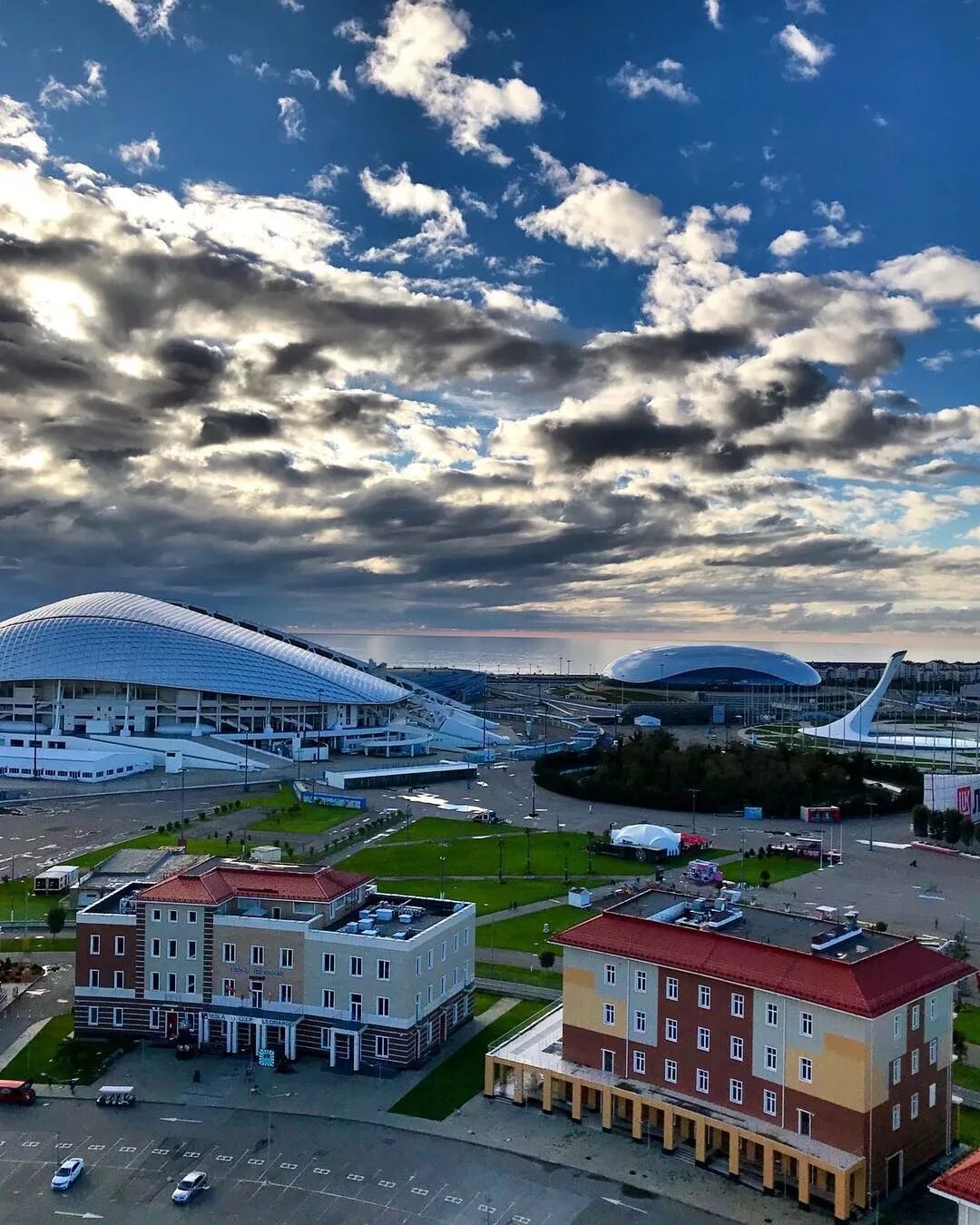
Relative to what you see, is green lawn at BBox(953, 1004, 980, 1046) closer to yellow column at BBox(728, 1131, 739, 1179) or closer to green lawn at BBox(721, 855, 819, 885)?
yellow column at BBox(728, 1131, 739, 1179)

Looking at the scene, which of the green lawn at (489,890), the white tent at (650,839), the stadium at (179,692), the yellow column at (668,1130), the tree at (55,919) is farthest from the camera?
the stadium at (179,692)

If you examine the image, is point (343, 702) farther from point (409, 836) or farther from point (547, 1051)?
point (547, 1051)

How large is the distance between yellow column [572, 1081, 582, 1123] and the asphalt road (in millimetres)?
3262

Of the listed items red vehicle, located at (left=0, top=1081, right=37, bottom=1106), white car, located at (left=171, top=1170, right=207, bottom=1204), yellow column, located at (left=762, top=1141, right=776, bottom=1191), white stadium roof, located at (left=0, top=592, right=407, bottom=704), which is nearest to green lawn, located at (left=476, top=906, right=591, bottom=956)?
yellow column, located at (left=762, top=1141, right=776, bottom=1191)

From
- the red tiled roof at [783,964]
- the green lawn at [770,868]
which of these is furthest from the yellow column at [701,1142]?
the green lawn at [770,868]

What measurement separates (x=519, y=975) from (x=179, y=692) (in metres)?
94.7

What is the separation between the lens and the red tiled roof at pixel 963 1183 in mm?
20172

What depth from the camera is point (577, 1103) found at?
35.8 meters

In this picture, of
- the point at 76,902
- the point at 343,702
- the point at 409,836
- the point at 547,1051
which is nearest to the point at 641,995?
the point at 547,1051

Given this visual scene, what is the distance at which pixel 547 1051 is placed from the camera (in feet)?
126

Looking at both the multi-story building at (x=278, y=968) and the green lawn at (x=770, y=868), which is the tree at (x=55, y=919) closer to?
the multi-story building at (x=278, y=968)

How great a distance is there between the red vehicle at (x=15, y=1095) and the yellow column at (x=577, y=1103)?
753 inches

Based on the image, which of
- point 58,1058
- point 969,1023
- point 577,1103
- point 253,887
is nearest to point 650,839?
point 969,1023

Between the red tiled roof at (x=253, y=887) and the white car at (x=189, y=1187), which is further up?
the red tiled roof at (x=253, y=887)
